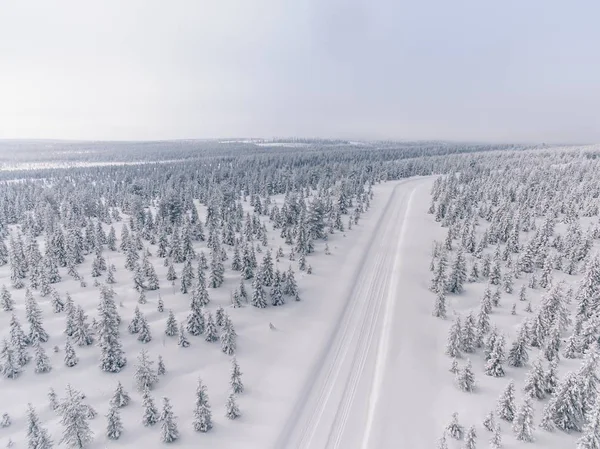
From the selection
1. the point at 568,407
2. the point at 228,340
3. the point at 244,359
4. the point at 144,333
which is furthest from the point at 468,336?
the point at 144,333

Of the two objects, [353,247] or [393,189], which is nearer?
[353,247]

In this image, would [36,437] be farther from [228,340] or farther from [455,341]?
[455,341]

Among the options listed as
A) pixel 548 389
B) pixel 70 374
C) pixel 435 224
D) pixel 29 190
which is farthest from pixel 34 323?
pixel 29 190

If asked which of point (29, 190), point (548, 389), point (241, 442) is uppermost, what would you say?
point (29, 190)

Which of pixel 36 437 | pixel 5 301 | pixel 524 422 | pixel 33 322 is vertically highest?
pixel 33 322

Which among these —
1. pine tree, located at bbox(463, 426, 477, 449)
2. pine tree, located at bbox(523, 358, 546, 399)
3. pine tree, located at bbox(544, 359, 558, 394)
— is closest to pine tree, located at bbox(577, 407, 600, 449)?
pine tree, located at bbox(463, 426, 477, 449)

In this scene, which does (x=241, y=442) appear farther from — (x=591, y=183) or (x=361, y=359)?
(x=591, y=183)
